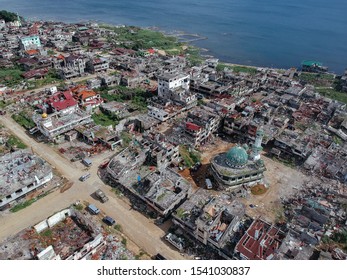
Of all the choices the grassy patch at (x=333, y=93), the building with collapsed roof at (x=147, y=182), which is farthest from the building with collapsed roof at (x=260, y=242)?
the grassy patch at (x=333, y=93)

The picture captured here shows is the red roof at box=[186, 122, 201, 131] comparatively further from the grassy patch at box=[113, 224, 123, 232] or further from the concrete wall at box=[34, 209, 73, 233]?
the concrete wall at box=[34, 209, 73, 233]

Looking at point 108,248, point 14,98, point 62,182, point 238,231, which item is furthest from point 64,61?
point 238,231

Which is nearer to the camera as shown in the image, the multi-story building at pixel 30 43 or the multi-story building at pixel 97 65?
the multi-story building at pixel 97 65

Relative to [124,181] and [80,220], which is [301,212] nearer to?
[124,181]

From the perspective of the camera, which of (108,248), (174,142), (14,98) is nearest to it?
(108,248)

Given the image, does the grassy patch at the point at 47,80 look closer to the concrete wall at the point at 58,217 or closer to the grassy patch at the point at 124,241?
the concrete wall at the point at 58,217

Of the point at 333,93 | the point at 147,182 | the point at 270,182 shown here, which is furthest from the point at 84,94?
the point at 333,93
